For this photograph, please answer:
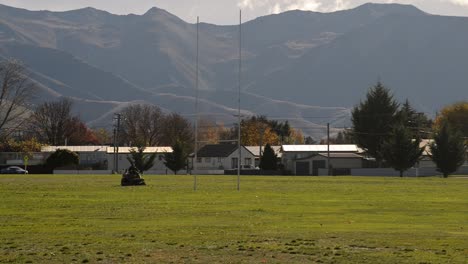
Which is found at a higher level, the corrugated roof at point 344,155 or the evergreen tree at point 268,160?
the corrugated roof at point 344,155

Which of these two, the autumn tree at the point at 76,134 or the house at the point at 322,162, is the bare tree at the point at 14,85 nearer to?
the house at the point at 322,162

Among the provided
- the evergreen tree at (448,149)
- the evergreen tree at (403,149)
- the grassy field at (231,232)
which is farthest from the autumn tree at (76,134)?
the grassy field at (231,232)

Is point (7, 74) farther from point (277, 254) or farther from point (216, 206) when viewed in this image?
point (277, 254)

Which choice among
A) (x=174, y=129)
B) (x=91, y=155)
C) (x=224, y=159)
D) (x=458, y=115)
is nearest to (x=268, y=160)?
(x=224, y=159)

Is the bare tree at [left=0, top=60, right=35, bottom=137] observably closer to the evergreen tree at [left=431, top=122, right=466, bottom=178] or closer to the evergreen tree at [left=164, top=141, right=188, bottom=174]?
the evergreen tree at [left=164, top=141, right=188, bottom=174]

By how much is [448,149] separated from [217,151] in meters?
70.0

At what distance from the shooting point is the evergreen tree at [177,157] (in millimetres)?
117812

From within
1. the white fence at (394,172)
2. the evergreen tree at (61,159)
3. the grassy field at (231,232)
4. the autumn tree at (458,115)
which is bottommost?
the grassy field at (231,232)

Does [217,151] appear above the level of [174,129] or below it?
below

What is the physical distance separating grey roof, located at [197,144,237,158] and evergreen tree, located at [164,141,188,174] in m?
36.8

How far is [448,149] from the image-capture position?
93.9 metres

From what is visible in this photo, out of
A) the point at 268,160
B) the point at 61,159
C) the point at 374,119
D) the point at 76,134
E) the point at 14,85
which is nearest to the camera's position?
the point at 14,85

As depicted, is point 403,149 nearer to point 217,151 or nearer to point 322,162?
point 322,162

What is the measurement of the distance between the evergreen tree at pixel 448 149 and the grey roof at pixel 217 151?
214 feet
